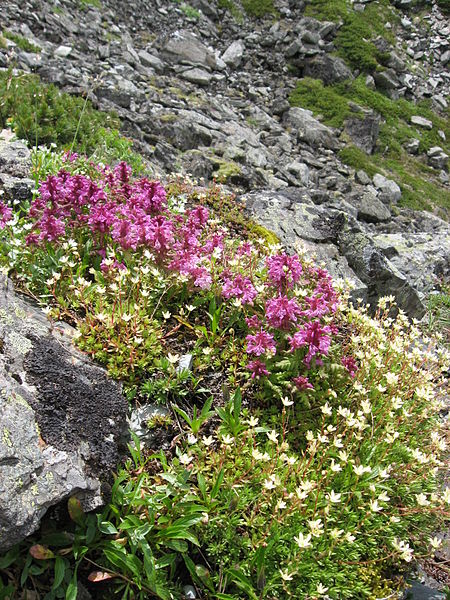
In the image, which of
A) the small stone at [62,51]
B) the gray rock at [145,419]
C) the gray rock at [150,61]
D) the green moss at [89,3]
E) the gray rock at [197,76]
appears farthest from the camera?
the green moss at [89,3]

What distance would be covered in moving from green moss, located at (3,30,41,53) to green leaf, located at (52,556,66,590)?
1511cm

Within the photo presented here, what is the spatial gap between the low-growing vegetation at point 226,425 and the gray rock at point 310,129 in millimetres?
15340

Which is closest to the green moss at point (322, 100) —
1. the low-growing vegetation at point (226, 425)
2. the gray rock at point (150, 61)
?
the gray rock at point (150, 61)

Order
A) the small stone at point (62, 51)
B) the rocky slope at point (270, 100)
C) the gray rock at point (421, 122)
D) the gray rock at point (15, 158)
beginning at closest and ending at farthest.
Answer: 1. the gray rock at point (15, 158)
2. the rocky slope at point (270, 100)
3. the small stone at point (62, 51)
4. the gray rock at point (421, 122)

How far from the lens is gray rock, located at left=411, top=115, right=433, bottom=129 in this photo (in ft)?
81.3

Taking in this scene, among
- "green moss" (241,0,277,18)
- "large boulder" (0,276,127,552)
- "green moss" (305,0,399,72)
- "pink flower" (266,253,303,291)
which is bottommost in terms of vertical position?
"large boulder" (0,276,127,552)

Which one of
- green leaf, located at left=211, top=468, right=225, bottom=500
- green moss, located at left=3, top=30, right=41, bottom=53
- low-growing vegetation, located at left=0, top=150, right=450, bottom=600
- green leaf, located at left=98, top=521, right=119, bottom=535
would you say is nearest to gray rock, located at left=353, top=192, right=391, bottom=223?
low-growing vegetation, located at left=0, top=150, right=450, bottom=600

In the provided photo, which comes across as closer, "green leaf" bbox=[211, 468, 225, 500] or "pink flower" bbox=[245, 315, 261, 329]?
"green leaf" bbox=[211, 468, 225, 500]

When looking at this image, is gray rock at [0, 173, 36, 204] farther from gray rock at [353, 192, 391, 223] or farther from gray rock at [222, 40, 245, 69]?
gray rock at [222, 40, 245, 69]

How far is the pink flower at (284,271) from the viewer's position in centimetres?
467

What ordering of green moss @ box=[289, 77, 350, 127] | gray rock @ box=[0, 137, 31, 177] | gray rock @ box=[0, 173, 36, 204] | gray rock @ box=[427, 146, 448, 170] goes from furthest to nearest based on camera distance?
gray rock @ box=[427, 146, 448, 170]
green moss @ box=[289, 77, 350, 127]
gray rock @ box=[0, 137, 31, 177]
gray rock @ box=[0, 173, 36, 204]

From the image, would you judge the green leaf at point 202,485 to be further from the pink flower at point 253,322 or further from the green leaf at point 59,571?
the pink flower at point 253,322

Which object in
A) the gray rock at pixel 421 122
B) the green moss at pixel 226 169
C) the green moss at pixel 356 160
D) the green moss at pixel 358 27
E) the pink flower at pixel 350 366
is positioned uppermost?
the green moss at pixel 358 27

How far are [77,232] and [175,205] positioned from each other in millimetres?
2224
